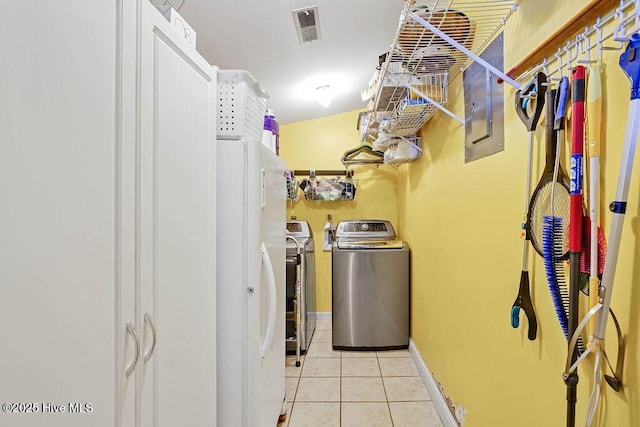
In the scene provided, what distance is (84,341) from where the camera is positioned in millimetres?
623

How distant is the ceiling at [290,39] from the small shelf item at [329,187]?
3.55ft

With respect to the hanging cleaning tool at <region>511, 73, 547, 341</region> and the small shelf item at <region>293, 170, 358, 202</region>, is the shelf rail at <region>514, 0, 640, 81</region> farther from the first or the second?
the small shelf item at <region>293, 170, 358, 202</region>

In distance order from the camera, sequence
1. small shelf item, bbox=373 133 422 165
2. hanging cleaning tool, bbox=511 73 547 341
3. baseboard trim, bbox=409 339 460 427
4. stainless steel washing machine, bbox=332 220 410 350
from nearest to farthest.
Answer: hanging cleaning tool, bbox=511 73 547 341
baseboard trim, bbox=409 339 460 427
small shelf item, bbox=373 133 422 165
stainless steel washing machine, bbox=332 220 410 350

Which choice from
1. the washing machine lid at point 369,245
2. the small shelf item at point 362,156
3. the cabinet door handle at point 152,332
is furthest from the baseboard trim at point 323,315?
the cabinet door handle at point 152,332

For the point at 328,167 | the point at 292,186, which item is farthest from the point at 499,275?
the point at 328,167

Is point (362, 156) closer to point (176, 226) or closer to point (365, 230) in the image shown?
point (365, 230)

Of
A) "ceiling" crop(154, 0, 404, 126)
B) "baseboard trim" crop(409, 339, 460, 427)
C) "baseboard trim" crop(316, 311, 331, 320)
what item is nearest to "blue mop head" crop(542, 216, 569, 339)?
"baseboard trim" crop(409, 339, 460, 427)

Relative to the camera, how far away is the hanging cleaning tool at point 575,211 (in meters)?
0.77

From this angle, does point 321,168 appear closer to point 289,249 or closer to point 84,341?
point 289,249

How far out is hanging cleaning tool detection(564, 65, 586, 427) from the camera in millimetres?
765

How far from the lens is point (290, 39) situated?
1936 millimetres

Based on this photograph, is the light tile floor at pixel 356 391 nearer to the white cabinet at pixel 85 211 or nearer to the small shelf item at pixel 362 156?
the white cabinet at pixel 85 211

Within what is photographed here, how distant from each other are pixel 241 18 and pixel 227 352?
159 cm

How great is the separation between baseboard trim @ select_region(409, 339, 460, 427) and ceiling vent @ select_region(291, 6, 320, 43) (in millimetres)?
2321
